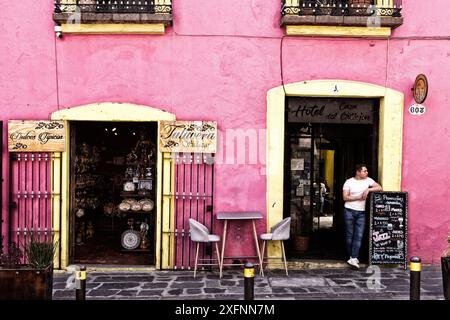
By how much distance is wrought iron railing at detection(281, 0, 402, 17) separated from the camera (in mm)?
7691

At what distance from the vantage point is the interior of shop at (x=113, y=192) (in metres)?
8.36

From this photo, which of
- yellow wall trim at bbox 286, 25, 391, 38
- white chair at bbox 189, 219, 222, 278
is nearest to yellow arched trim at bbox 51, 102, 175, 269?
white chair at bbox 189, 219, 222, 278

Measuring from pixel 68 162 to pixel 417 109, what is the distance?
6.28 m

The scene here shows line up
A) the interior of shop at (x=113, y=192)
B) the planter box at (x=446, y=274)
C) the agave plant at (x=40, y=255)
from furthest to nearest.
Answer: the interior of shop at (x=113, y=192), the planter box at (x=446, y=274), the agave plant at (x=40, y=255)

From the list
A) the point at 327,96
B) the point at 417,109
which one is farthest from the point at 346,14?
the point at 417,109

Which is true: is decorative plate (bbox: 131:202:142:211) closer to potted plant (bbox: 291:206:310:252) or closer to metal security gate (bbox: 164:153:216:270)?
metal security gate (bbox: 164:153:216:270)

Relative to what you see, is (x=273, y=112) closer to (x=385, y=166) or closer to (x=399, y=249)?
(x=385, y=166)

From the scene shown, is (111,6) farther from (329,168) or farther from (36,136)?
(329,168)

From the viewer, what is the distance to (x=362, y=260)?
816 cm

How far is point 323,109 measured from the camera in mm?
8008

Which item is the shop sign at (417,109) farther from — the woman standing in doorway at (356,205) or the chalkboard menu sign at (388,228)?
the chalkboard menu sign at (388,228)

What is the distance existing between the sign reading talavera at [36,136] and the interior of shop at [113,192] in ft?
1.01

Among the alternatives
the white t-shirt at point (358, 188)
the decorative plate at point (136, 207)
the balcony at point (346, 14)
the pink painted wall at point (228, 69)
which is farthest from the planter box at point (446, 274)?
the decorative plate at point (136, 207)

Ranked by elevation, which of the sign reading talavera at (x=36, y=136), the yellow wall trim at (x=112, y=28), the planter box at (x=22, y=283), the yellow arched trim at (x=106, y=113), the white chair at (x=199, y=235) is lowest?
the planter box at (x=22, y=283)
